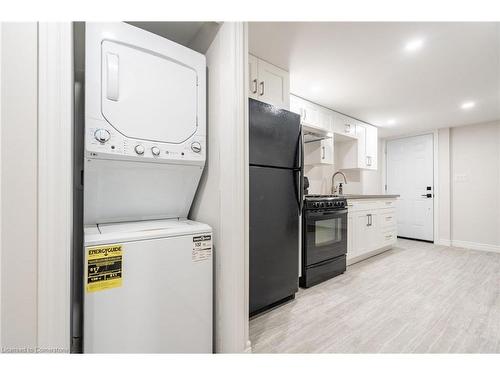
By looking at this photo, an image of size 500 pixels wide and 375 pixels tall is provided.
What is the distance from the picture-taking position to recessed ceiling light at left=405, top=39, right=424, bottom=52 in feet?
5.87

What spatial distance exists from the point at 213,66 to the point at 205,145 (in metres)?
0.47

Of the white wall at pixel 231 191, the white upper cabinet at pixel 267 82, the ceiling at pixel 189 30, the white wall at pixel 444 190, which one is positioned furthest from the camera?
the white wall at pixel 444 190

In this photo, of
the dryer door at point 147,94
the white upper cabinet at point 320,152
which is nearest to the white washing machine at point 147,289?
the dryer door at point 147,94

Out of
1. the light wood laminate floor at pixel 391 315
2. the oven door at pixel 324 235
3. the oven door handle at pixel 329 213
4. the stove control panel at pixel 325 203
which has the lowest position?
the light wood laminate floor at pixel 391 315

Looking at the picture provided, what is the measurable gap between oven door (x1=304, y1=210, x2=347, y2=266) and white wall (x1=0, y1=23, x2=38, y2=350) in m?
1.93

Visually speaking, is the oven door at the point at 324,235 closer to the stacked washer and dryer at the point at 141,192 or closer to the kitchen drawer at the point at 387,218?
the kitchen drawer at the point at 387,218

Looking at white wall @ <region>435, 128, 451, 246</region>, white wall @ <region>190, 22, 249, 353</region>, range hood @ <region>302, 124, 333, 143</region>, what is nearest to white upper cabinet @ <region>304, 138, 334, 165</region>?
range hood @ <region>302, 124, 333, 143</region>

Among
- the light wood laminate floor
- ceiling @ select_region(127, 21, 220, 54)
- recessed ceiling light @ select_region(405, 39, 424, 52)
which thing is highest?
recessed ceiling light @ select_region(405, 39, 424, 52)

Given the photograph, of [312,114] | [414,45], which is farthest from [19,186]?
[312,114]

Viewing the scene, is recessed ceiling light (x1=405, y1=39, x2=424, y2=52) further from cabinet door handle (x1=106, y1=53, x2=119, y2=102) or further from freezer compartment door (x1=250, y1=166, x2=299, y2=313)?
cabinet door handle (x1=106, y1=53, x2=119, y2=102)

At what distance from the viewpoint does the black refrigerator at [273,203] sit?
1695mm

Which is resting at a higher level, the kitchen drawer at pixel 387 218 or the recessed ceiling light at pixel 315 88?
the recessed ceiling light at pixel 315 88

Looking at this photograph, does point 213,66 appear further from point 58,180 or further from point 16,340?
point 16,340

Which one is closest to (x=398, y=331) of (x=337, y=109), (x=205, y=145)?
(x=205, y=145)
